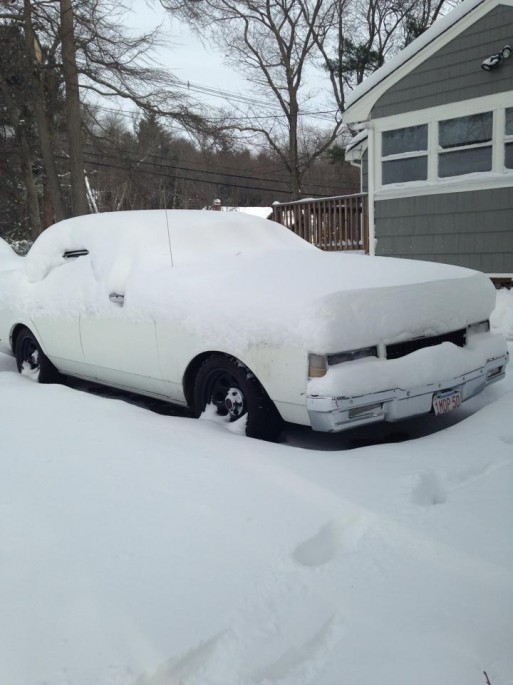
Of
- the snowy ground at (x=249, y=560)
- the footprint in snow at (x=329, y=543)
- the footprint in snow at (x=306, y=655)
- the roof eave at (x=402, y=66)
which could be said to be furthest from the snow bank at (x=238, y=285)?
the roof eave at (x=402, y=66)

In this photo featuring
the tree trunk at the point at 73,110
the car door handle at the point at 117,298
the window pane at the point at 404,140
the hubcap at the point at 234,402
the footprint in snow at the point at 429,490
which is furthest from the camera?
the tree trunk at the point at 73,110

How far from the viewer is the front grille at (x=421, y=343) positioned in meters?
3.39

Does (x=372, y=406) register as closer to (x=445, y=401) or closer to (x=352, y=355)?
(x=352, y=355)

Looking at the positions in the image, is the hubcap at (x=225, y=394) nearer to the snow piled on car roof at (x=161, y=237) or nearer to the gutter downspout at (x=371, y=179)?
the snow piled on car roof at (x=161, y=237)

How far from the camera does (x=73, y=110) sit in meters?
15.8

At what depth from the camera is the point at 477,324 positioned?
3957 mm

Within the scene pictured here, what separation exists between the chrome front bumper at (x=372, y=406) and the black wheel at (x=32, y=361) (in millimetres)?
3056

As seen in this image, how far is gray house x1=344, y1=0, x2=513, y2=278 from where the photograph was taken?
9.41m

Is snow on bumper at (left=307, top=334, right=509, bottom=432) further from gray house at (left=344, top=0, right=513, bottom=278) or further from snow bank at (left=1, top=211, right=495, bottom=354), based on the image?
gray house at (left=344, top=0, right=513, bottom=278)

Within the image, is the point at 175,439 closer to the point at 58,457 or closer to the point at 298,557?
the point at 58,457

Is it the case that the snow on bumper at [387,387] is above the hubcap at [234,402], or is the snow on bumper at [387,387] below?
above

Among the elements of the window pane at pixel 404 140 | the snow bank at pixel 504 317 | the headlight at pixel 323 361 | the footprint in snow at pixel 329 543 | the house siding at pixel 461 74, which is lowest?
the snow bank at pixel 504 317

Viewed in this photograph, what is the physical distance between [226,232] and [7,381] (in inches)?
82.1

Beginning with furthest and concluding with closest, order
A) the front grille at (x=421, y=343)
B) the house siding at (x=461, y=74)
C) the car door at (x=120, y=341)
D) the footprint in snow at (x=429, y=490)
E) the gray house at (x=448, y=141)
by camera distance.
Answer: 1. the gray house at (x=448, y=141)
2. the house siding at (x=461, y=74)
3. the car door at (x=120, y=341)
4. the front grille at (x=421, y=343)
5. the footprint in snow at (x=429, y=490)
